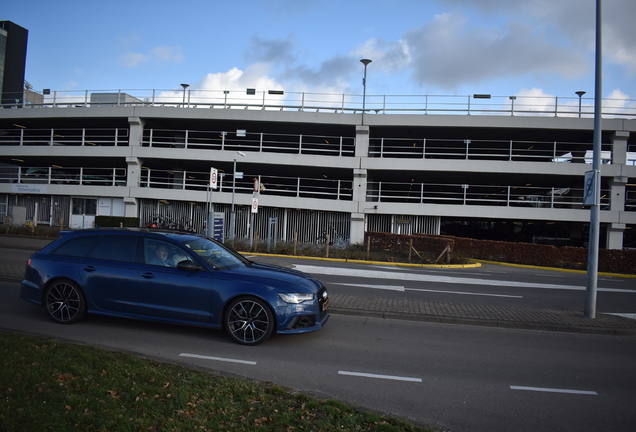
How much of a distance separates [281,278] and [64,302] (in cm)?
361

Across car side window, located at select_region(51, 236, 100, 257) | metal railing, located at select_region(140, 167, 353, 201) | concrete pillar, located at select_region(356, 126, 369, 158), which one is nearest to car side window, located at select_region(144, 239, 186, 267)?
car side window, located at select_region(51, 236, 100, 257)

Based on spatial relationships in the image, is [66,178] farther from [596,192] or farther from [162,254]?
[596,192]

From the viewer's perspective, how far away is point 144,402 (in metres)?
4.01

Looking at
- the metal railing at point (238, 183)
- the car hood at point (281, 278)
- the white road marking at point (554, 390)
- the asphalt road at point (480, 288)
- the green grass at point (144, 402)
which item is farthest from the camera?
the metal railing at point (238, 183)

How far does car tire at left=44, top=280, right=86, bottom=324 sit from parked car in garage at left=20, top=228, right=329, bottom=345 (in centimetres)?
1

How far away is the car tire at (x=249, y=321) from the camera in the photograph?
6484 mm

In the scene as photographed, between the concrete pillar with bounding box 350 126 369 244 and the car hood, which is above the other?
the concrete pillar with bounding box 350 126 369 244

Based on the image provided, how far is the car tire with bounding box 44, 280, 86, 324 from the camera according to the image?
23.4ft

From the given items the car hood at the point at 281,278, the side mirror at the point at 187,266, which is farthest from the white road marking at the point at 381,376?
the side mirror at the point at 187,266

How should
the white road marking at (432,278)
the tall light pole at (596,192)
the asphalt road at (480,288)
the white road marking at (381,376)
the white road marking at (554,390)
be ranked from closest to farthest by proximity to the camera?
the white road marking at (554,390) → the white road marking at (381,376) → the tall light pole at (596,192) → the asphalt road at (480,288) → the white road marking at (432,278)

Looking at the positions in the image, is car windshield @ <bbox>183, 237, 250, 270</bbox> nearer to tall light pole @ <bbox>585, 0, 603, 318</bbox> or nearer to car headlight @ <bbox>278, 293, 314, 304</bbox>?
car headlight @ <bbox>278, 293, 314, 304</bbox>

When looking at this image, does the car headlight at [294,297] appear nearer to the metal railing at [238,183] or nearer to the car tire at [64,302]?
the car tire at [64,302]

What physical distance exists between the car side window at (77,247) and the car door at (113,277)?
152 mm

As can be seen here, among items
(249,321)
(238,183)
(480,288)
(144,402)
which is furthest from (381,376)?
(238,183)
